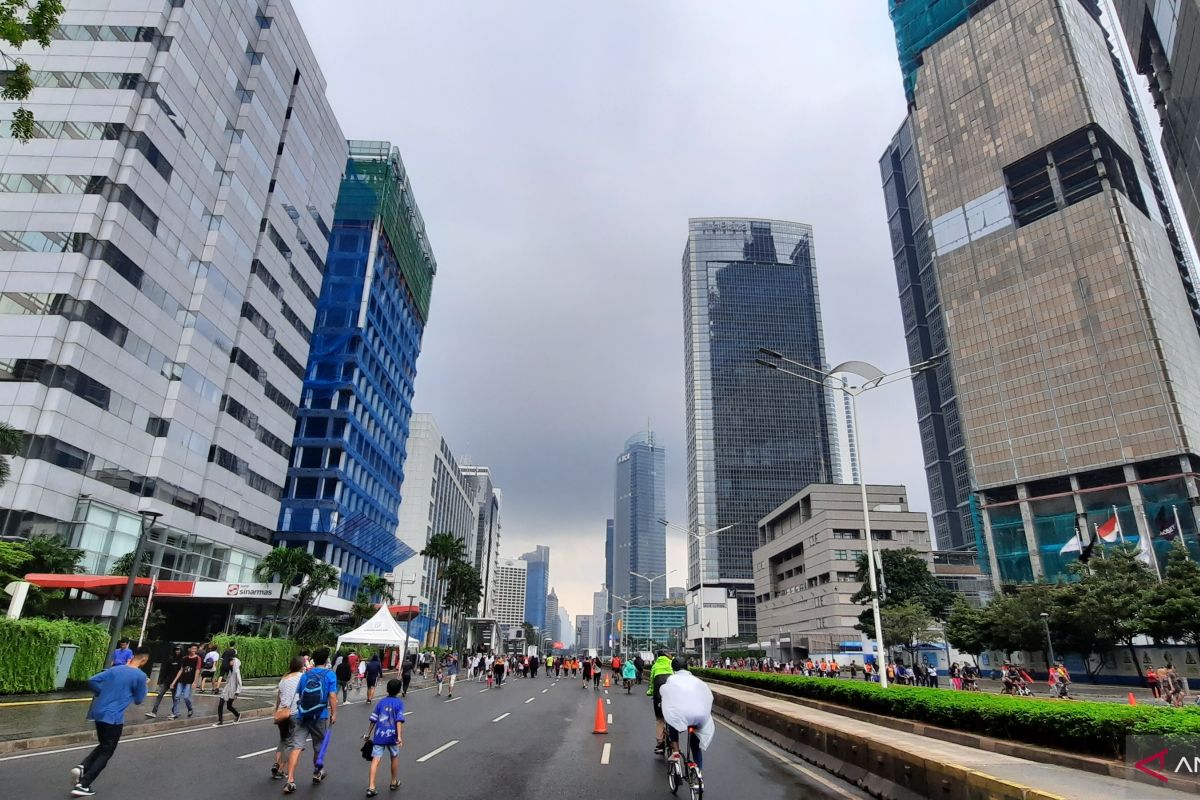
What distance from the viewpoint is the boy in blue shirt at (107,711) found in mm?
8180

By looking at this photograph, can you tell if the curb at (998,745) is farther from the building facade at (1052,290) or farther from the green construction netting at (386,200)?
the green construction netting at (386,200)

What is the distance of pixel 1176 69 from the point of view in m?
45.7

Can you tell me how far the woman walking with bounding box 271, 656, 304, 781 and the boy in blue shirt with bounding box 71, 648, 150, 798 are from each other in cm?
184

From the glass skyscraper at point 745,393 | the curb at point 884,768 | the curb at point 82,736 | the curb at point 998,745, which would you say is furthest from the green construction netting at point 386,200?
the glass skyscraper at point 745,393

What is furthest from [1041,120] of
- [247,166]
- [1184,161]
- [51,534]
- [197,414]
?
[51,534]

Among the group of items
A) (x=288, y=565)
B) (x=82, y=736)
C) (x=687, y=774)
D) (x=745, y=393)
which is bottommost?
(x=82, y=736)

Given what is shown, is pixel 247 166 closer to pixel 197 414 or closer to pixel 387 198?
pixel 197 414

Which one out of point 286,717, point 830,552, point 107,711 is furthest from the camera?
point 830,552

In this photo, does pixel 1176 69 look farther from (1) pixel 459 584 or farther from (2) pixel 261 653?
(1) pixel 459 584

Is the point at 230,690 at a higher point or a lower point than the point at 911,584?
lower

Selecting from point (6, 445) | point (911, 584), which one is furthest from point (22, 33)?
point (911, 584)

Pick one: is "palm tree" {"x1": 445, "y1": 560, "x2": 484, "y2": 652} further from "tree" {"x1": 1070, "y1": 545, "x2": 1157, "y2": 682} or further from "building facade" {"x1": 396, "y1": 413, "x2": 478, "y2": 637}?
"tree" {"x1": 1070, "y1": 545, "x2": 1157, "y2": 682}

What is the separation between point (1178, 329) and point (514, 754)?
376ft

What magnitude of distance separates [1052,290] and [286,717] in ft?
366
